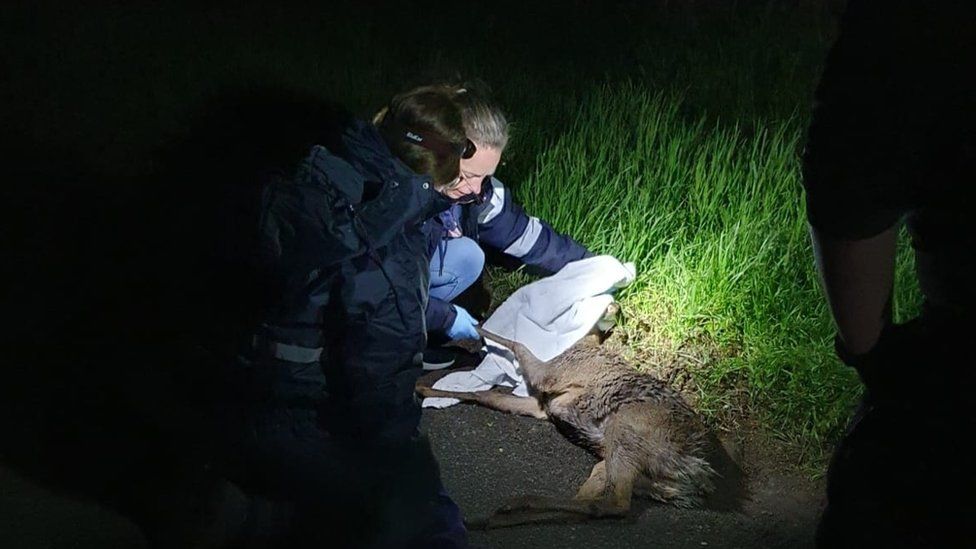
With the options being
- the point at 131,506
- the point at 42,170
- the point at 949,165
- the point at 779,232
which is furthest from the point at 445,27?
the point at 949,165

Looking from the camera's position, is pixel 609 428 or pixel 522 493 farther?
pixel 609 428

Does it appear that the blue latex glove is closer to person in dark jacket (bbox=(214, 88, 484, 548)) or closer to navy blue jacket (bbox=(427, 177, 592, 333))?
navy blue jacket (bbox=(427, 177, 592, 333))

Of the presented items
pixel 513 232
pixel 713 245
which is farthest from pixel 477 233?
pixel 713 245

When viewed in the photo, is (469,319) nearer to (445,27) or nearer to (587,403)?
(587,403)

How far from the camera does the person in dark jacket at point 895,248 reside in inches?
54.4

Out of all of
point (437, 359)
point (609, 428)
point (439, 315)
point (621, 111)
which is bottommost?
point (437, 359)

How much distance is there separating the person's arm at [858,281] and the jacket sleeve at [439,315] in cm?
248

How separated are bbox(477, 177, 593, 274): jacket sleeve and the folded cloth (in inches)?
4.3

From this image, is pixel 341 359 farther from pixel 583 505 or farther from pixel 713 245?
pixel 713 245

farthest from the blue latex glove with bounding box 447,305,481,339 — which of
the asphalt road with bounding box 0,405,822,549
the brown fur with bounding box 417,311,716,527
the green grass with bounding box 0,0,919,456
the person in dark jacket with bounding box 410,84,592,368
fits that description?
the green grass with bounding box 0,0,919,456

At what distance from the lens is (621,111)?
18.3 feet

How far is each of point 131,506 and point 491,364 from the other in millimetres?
1604

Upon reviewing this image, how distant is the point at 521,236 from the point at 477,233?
20cm

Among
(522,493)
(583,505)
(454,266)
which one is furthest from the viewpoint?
(454,266)
